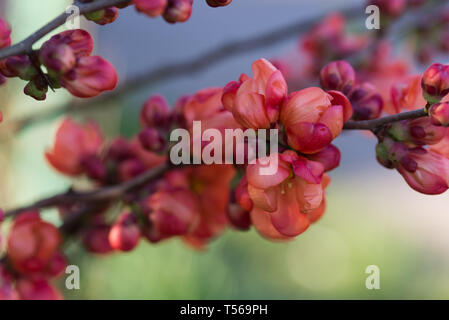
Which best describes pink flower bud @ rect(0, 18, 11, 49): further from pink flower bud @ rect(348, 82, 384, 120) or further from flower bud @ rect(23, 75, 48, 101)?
pink flower bud @ rect(348, 82, 384, 120)

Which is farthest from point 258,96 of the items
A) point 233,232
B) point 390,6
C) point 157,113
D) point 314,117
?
point 233,232

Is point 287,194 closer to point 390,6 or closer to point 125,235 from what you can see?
point 125,235

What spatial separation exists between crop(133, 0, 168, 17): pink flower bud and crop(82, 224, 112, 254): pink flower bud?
0.24m

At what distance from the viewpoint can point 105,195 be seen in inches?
17.6

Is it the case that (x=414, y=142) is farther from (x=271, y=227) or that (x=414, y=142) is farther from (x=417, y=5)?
(x=417, y=5)

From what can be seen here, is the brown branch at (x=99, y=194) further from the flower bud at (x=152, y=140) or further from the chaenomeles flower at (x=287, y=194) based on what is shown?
the chaenomeles flower at (x=287, y=194)

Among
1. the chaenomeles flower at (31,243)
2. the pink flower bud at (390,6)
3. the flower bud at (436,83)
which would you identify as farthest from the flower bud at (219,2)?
the pink flower bud at (390,6)

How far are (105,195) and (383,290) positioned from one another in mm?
859

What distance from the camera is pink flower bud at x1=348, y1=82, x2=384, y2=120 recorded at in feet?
1.16

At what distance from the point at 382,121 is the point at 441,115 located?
0.14 feet

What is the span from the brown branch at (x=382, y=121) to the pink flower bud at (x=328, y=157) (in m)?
0.02

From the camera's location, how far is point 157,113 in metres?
0.44

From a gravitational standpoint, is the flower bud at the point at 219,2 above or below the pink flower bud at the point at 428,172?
above

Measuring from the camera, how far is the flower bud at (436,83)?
312mm
